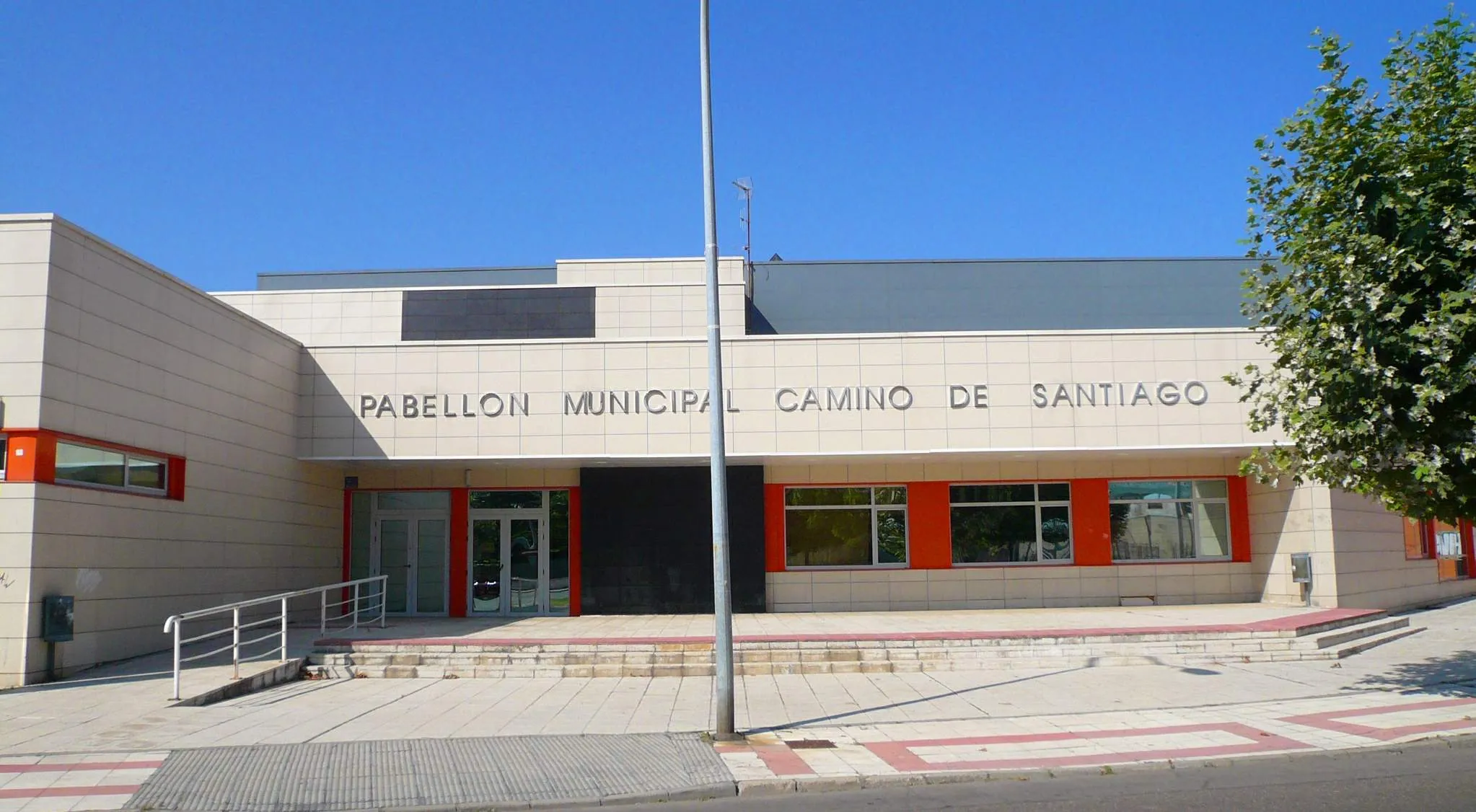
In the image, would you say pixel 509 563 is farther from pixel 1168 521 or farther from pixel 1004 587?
pixel 1168 521

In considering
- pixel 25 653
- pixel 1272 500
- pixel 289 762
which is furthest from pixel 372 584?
pixel 1272 500

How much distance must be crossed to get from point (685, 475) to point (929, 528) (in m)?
4.71

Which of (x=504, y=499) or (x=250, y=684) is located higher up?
(x=504, y=499)

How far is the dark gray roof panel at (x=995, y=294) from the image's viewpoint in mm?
29438

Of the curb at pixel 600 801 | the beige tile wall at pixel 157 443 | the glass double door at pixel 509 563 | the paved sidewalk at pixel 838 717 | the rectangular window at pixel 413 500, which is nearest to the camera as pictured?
the curb at pixel 600 801

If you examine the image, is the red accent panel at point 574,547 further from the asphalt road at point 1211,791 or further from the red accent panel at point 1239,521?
the asphalt road at point 1211,791

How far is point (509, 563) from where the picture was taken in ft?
70.2

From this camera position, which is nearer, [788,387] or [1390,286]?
[1390,286]

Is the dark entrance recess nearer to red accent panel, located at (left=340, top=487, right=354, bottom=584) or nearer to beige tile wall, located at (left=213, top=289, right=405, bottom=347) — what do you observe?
red accent panel, located at (left=340, top=487, right=354, bottom=584)

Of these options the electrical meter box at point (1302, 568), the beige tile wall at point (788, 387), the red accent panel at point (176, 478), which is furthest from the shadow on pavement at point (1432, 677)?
the red accent panel at point (176, 478)

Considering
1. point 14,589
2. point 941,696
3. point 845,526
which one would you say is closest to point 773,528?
point 845,526

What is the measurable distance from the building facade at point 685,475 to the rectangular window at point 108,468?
0.16 ft

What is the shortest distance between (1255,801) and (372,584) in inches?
678

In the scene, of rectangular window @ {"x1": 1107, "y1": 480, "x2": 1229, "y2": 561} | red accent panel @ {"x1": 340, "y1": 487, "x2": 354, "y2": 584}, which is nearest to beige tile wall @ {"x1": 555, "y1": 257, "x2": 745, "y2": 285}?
red accent panel @ {"x1": 340, "y1": 487, "x2": 354, "y2": 584}
